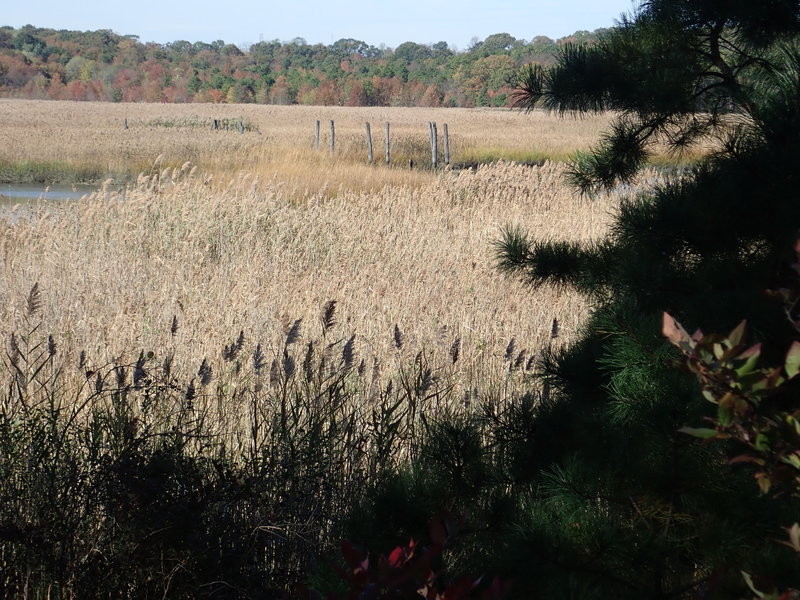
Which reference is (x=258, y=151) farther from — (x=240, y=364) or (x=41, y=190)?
(x=240, y=364)

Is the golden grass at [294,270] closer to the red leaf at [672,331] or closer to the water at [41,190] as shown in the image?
A: the red leaf at [672,331]

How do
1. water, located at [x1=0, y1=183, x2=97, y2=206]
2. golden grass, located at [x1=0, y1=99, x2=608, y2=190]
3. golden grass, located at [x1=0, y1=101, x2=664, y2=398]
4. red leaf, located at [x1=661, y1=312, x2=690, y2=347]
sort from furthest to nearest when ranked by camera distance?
water, located at [x1=0, y1=183, x2=97, y2=206], golden grass, located at [x1=0, y1=99, x2=608, y2=190], golden grass, located at [x1=0, y1=101, x2=664, y2=398], red leaf, located at [x1=661, y1=312, x2=690, y2=347]

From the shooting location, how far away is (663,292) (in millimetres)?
2307

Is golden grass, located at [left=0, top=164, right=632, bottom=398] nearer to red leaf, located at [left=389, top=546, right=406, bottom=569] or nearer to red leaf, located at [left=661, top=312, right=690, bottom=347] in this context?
red leaf, located at [left=389, top=546, right=406, bottom=569]

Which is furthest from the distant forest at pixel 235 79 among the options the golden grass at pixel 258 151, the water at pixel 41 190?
the water at pixel 41 190

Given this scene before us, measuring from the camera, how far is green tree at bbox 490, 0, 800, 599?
1.83m

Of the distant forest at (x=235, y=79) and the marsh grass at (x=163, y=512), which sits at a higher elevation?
the distant forest at (x=235, y=79)

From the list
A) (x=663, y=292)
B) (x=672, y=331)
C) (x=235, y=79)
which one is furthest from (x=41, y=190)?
(x=235, y=79)

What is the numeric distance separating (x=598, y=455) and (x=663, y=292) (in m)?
0.50

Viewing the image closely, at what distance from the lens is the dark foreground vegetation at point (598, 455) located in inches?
70.9

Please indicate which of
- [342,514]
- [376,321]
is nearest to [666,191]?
[342,514]

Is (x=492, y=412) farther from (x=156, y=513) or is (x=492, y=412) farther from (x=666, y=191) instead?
(x=156, y=513)

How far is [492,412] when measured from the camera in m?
2.37

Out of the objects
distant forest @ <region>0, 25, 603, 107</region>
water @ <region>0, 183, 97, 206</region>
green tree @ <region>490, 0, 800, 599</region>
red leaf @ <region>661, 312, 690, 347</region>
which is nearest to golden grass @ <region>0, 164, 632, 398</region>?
green tree @ <region>490, 0, 800, 599</region>
